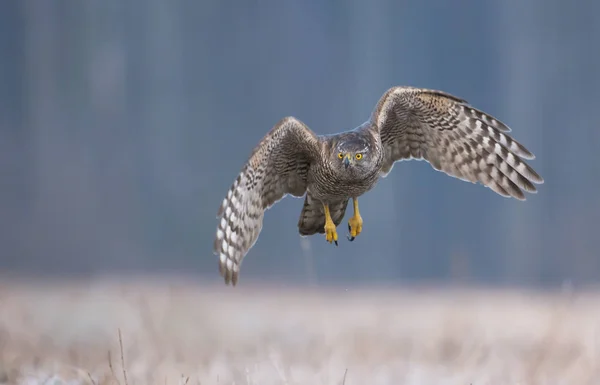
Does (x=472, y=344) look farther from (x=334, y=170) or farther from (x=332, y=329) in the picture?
(x=334, y=170)

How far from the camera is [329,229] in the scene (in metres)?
8.16

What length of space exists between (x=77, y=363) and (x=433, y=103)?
3.60 meters

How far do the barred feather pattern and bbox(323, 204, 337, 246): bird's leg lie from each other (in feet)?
0.23

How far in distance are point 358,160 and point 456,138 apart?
3.54 ft

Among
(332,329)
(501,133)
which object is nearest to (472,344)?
(332,329)

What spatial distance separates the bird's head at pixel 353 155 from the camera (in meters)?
7.51

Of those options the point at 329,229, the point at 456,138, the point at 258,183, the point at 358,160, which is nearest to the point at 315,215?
the point at 329,229

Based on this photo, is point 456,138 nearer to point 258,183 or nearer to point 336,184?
→ point 336,184

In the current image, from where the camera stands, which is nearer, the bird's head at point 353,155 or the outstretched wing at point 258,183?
the bird's head at point 353,155

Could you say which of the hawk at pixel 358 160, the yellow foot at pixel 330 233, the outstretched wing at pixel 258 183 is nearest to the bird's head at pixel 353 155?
the hawk at pixel 358 160

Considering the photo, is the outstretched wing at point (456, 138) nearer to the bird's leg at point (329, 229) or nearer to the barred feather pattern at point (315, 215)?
the barred feather pattern at point (315, 215)

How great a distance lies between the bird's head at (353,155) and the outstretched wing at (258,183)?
319 millimetres

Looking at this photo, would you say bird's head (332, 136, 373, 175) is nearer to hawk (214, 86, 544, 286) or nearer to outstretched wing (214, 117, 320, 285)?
hawk (214, 86, 544, 286)

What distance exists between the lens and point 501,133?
8.15 meters
